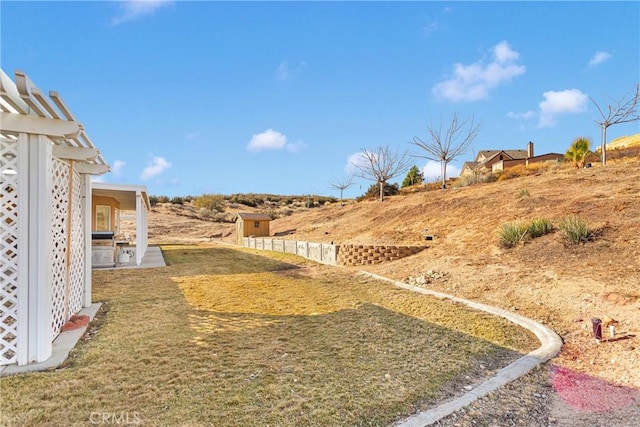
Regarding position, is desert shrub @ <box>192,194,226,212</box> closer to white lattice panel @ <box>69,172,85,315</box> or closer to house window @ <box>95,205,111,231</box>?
house window @ <box>95,205,111,231</box>

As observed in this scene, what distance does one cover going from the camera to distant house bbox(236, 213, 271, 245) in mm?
21312

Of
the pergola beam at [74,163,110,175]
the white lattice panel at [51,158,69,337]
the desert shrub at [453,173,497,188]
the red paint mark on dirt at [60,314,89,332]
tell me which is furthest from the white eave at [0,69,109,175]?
the desert shrub at [453,173,497,188]

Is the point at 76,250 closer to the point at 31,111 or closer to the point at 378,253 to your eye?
the point at 31,111

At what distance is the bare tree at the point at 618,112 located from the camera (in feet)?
56.7

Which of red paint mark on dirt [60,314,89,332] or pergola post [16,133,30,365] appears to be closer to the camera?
pergola post [16,133,30,365]

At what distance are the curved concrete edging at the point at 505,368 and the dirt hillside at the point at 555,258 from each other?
0.54ft

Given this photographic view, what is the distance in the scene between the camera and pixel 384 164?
1100 inches

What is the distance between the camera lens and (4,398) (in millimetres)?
2756

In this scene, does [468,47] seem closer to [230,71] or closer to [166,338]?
[230,71]

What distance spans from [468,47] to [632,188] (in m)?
6.92

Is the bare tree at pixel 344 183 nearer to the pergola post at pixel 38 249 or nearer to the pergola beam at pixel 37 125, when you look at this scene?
the pergola beam at pixel 37 125

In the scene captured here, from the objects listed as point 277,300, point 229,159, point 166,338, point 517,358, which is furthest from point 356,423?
point 229,159

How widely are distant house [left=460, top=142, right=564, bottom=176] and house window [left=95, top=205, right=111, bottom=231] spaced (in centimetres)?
3250

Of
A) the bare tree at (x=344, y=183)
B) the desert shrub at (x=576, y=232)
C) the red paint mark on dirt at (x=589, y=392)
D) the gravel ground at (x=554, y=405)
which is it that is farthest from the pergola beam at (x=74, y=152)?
the bare tree at (x=344, y=183)
